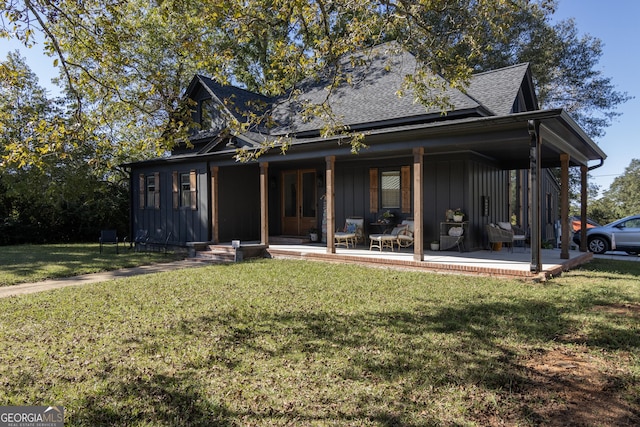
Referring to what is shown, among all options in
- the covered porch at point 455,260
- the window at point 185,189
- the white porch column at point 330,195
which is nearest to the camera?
the covered porch at point 455,260

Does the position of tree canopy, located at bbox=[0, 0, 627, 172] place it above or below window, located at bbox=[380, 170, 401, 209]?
above

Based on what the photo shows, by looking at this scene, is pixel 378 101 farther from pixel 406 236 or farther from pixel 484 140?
pixel 484 140

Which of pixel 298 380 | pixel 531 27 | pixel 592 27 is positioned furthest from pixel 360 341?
pixel 592 27

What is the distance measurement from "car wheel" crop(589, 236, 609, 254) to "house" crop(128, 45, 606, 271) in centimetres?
208

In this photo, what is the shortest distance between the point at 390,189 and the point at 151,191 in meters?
8.80

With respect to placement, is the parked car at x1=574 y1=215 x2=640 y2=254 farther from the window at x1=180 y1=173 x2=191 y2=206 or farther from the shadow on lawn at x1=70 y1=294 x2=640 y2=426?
the window at x1=180 y1=173 x2=191 y2=206

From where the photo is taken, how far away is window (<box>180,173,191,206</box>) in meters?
13.3

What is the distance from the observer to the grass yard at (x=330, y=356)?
9.20 ft

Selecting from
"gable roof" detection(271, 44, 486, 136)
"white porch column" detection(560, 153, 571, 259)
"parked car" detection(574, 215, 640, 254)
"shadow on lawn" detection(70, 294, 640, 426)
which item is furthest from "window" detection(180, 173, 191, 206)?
"parked car" detection(574, 215, 640, 254)

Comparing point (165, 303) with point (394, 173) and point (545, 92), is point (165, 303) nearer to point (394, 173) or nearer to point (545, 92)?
point (394, 173)

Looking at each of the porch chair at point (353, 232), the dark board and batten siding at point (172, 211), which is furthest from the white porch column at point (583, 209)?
the dark board and batten siding at point (172, 211)

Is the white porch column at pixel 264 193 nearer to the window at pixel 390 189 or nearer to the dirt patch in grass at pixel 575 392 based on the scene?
the window at pixel 390 189

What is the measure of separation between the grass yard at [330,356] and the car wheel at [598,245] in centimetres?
735

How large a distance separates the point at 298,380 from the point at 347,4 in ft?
16.3
